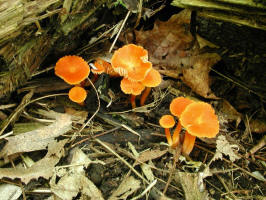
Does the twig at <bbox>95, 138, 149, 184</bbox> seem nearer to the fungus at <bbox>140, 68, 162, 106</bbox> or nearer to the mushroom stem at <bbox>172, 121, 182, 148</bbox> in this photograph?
the mushroom stem at <bbox>172, 121, 182, 148</bbox>

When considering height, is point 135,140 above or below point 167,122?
below

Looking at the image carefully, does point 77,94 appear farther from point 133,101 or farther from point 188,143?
point 188,143

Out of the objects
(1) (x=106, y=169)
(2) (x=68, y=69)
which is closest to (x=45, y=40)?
(2) (x=68, y=69)

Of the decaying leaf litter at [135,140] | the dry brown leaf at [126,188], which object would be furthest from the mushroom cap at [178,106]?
the dry brown leaf at [126,188]

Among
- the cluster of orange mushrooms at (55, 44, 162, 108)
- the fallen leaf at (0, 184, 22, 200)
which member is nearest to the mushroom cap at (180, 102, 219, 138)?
the cluster of orange mushrooms at (55, 44, 162, 108)

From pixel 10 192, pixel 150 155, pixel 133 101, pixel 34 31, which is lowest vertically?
pixel 150 155

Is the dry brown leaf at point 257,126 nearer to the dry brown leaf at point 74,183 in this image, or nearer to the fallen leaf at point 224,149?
the fallen leaf at point 224,149

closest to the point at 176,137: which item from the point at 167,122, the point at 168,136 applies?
the point at 168,136
